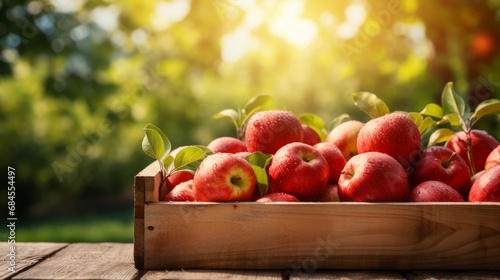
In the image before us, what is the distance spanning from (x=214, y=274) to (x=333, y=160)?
472 millimetres

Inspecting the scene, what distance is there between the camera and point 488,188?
1.33 m

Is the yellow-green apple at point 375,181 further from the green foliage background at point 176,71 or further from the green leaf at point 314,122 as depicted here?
the green foliage background at point 176,71

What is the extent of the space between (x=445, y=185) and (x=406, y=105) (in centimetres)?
502

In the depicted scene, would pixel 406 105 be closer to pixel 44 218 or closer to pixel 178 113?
pixel 178 113

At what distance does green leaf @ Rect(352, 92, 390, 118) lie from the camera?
1.65 meters

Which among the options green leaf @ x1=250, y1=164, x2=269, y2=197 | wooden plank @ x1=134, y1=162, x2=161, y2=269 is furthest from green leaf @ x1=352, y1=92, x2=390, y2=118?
wooden plank @ x1=134, y1=162, x2=161, y2=269

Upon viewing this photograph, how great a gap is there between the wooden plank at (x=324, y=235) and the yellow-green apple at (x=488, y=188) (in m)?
0.06

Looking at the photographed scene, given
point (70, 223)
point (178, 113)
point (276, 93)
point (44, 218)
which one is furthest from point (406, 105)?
point (44, 218)

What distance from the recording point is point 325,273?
4.04 ft

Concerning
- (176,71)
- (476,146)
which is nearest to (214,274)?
(476,146)

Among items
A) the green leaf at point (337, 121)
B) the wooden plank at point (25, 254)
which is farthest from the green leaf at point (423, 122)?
the wooden plank at point (25, 254)

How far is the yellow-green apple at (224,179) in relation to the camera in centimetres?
129

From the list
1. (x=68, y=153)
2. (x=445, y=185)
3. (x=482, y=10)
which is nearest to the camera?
(x=445, y=185)

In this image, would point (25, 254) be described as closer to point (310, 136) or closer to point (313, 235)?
point (313, 235)
